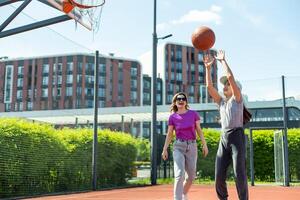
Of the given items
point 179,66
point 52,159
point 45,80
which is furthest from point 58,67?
point 52,159

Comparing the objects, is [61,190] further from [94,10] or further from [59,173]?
[94,10]

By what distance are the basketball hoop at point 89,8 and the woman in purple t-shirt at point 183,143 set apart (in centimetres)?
360

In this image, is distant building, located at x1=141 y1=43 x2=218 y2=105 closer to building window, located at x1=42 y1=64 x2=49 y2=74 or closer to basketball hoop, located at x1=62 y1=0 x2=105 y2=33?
building window, located at x1=42 y1=64 x2=49 y2=74

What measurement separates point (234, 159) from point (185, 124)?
4.38ft

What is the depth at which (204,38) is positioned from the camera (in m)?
7.42

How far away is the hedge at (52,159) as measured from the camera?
10.9 m

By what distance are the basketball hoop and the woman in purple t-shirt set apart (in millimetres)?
3595

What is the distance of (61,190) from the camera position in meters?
13.0

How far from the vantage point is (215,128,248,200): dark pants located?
590 centimetres

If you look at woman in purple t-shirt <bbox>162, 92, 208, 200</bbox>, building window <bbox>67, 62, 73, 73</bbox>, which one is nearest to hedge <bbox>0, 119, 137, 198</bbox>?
woman in purple t-shirt <bbox>162, 92, 208, 200</bbox>

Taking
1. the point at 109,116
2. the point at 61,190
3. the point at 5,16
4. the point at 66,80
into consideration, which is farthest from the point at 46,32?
the point at 66,80

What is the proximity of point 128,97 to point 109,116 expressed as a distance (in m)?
60.5

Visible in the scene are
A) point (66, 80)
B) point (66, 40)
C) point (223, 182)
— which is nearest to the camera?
point (223, 182)

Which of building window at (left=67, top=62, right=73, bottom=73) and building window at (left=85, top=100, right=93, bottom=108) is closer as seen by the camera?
building window at (left=85, top=100, right=93, bottom=108)
